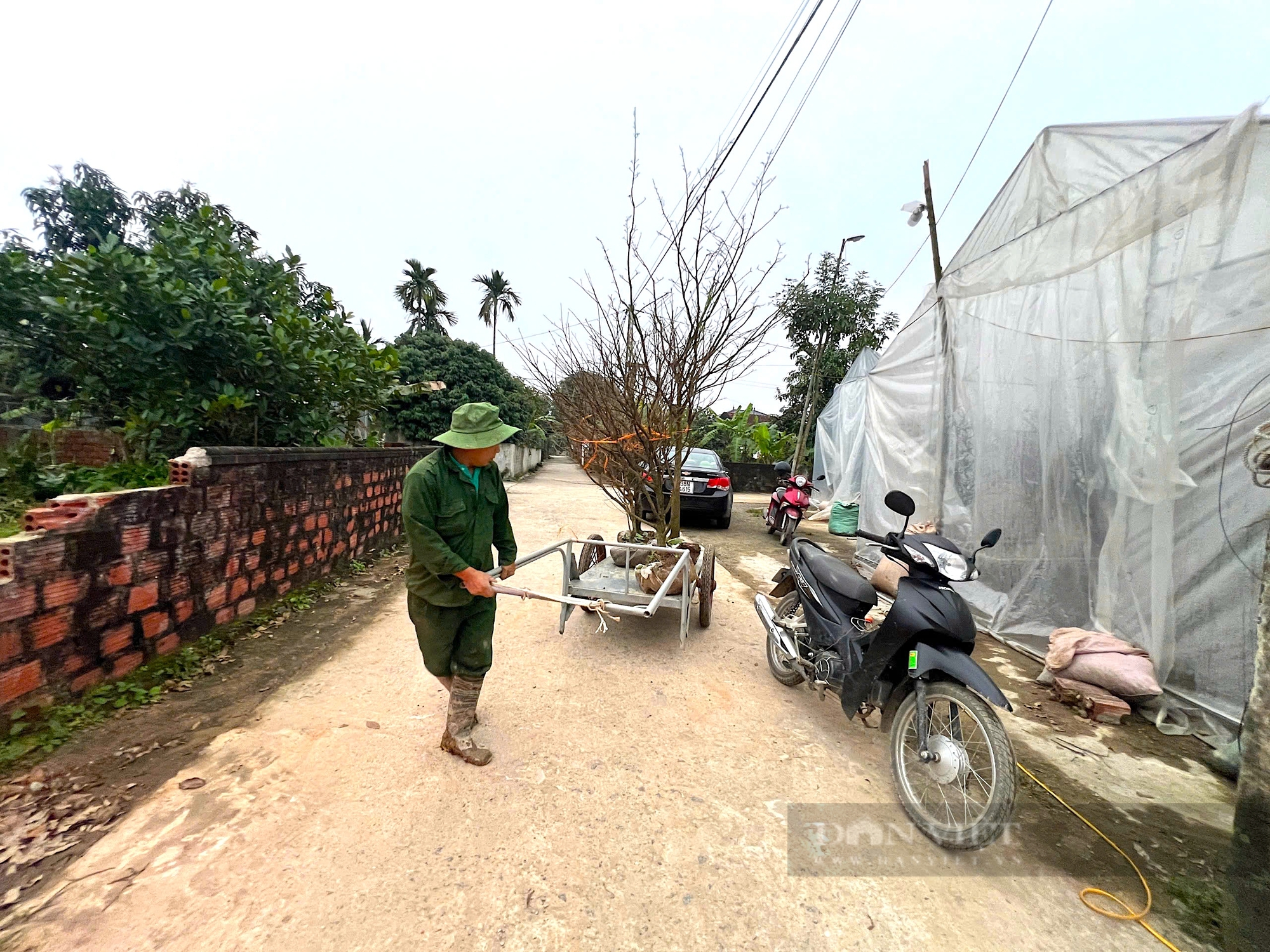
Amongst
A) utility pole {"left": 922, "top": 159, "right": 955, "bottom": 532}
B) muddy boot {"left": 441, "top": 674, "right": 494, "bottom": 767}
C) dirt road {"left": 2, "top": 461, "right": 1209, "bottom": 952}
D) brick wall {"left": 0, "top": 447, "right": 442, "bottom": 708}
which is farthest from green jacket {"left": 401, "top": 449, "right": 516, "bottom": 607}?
utility pole {"left": 922, "top": 159, "right": 955, "bottom": 532}

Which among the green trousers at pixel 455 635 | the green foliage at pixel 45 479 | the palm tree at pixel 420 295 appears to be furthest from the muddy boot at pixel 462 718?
the palm tree at pixel 420 295

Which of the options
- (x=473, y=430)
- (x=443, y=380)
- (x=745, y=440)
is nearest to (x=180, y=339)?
(x=473, y=430)

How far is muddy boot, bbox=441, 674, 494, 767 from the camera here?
7.46 feet

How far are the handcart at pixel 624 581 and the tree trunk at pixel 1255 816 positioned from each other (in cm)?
203

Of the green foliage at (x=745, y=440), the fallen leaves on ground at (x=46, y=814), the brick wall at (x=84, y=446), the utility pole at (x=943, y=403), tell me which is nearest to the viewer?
the fallen leaves on ground at (x=46, y=814)

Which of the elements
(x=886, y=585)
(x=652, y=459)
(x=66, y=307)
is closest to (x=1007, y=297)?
(x=886, y=585)

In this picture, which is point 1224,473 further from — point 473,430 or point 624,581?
point 473,430

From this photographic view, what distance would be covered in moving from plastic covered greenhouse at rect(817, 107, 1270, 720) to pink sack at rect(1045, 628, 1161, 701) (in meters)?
0.11

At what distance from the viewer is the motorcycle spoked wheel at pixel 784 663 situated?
10.2ft

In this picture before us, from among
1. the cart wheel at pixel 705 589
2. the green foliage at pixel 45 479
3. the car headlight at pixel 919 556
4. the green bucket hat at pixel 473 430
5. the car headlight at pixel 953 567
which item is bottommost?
the cart wheel at pixel 705 589

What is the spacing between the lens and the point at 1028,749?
8.63 ft

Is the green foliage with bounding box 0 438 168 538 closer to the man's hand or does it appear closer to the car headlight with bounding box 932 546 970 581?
the man's hand

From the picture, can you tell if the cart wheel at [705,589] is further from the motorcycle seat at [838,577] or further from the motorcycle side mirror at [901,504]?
the motorcycle side mirror at [901,504]

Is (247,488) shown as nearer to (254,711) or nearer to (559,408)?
(254,711)
